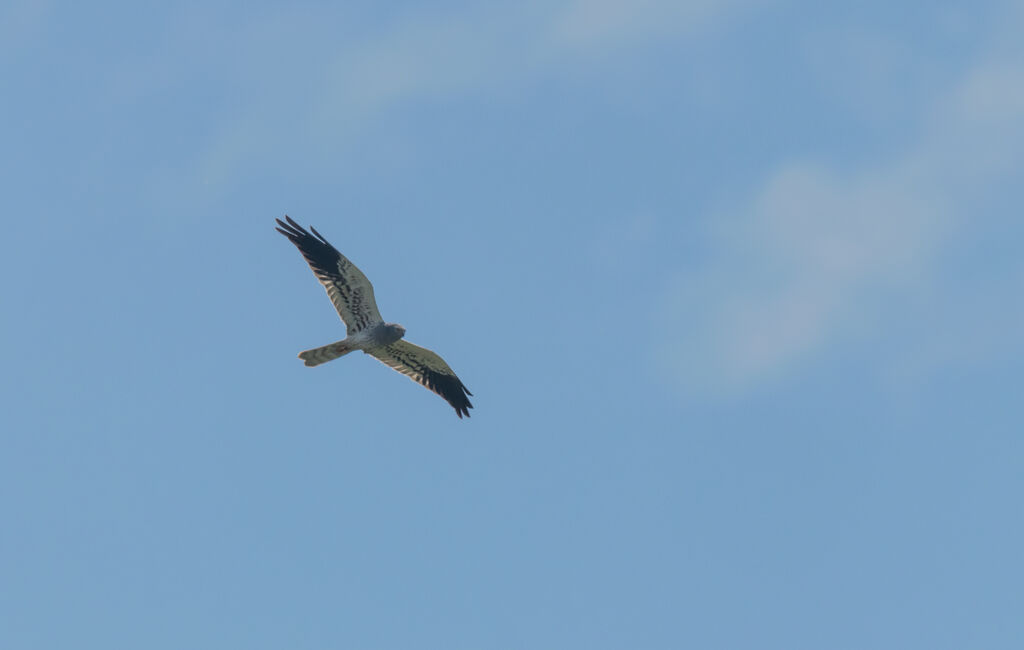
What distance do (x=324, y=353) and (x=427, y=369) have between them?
143 inches

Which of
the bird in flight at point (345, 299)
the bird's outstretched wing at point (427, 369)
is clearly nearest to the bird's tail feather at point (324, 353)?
the bird in flight at point (345, 299)

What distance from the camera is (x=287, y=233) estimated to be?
2845cm

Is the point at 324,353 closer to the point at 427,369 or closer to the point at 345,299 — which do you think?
the point at 345,299

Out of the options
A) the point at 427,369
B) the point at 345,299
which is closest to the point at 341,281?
the point at 345,299

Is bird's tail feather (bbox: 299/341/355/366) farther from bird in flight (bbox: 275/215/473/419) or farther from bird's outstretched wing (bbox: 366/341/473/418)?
bird's outstretched wing (bbox: 366/341/473/418)

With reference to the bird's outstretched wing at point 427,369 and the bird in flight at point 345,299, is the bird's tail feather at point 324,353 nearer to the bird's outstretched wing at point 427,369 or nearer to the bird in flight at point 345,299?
the bird in flight at point 345,299

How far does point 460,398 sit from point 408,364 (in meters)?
1.55

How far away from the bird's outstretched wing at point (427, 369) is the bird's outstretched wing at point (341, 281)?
1660 millimetres

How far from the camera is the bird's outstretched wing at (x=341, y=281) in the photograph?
27.9 m

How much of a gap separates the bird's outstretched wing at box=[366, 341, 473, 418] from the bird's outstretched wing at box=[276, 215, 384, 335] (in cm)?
166

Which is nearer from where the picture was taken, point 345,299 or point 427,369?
point 345,299

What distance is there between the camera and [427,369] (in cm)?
3091

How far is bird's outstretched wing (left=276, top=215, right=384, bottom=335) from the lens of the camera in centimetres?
2786

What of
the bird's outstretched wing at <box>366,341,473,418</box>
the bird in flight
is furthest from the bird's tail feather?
the bird's outstretched wing at <box>366,341,473,418</box>
